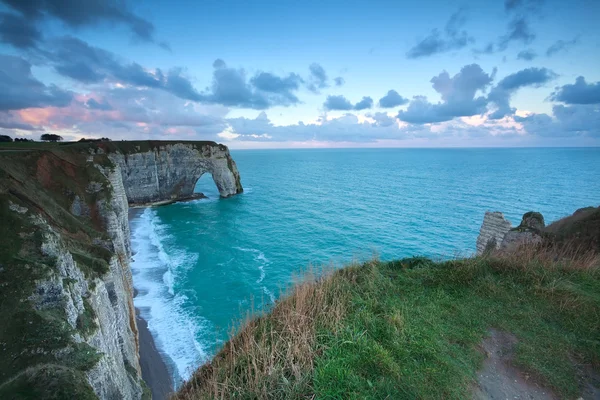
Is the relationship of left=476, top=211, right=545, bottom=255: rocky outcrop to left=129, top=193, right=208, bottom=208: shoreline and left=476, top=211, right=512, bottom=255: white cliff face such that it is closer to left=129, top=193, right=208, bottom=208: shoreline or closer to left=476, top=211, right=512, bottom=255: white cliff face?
left=476, top=211, right=512, bottom=255: white cliff face

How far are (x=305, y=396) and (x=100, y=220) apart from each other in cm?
2590

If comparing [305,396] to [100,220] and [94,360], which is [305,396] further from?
[100,220]

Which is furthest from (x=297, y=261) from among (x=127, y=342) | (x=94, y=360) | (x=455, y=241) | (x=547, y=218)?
(x=547, y=218)

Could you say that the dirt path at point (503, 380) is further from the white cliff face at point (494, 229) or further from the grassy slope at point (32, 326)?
the white cliff face at point (494, 229)

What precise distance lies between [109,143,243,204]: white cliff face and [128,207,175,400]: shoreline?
141 ft

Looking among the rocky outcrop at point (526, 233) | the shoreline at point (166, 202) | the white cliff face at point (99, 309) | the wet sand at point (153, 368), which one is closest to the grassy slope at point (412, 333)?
the white cliff face at point (99, 309)

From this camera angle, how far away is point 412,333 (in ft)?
21.6

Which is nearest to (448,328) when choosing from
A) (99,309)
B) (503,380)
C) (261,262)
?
(503,380)

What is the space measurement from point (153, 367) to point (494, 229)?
25248mm

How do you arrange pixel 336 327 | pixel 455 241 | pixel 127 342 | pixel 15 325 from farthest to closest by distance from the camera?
pixel 455 241 → pixel 127 342 → pixel 15 325 → pixel 336 327

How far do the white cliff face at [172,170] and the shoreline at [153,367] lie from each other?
42.8 m

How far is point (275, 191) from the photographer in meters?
73.5

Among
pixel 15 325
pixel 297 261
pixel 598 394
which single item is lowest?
pixel 297 261

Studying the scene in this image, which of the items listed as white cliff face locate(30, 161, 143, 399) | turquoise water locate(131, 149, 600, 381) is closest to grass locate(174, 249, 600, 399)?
turquoise water locate(131, 149, 600, 381)
